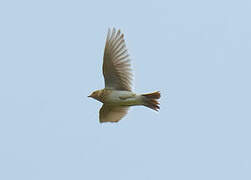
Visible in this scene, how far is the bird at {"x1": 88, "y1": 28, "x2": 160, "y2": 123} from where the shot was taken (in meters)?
12.5

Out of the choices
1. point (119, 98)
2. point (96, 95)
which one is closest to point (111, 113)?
point (96, 95)

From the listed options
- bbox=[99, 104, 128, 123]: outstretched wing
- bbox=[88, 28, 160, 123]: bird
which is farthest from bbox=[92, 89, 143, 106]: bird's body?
bbox=[99, 104, 128, 123]: outstretched wing

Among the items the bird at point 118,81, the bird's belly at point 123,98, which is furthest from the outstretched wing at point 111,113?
the bird's belly at point 123,98

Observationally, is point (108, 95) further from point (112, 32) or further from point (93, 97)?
point (112, 32)

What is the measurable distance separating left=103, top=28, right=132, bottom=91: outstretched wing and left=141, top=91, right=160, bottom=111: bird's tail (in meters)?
0.50

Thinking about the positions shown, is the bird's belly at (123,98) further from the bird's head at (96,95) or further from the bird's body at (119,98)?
the bird's head at (96,95)

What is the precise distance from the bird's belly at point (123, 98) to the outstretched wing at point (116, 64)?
156 millimetres

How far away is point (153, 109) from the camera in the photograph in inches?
495

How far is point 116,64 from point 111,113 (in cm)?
126

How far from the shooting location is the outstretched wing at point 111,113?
44.1 feet

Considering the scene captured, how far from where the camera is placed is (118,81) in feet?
42.5

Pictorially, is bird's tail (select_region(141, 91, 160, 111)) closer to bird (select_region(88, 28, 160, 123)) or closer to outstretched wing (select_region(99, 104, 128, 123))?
bird (select_region(88, 28, 160, 123))

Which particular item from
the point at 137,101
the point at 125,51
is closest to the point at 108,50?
the point at 125,51

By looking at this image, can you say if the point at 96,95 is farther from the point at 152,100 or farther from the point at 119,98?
the point at 152,100
